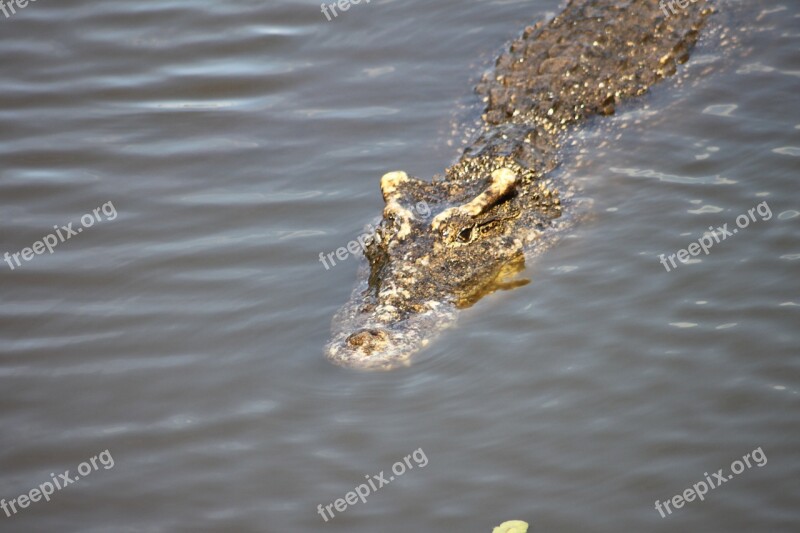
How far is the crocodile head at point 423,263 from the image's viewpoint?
548 centimetres

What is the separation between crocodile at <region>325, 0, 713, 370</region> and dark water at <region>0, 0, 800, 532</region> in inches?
7.1

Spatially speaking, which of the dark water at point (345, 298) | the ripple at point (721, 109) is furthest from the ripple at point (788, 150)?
the ripple at point (721, 109)

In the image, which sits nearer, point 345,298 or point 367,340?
point 367,340

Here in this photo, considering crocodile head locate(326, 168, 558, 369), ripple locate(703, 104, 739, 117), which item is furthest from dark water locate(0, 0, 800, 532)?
crocodile head locate(326, 168, 558, 369)

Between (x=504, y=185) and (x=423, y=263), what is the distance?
930mm

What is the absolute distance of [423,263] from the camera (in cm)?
613

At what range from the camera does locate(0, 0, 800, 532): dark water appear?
467cm

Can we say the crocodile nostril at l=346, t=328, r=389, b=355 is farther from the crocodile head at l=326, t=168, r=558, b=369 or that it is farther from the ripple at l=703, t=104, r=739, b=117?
the ripple at l=703, t=104, r=739, b=117

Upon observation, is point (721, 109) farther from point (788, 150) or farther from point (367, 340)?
point (367, 340)

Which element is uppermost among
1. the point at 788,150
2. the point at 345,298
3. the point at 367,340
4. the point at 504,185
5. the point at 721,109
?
the point at 721,109

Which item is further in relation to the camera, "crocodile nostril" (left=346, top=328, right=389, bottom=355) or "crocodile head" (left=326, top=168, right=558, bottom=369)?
"crocodile head" (left=326, top=168, right=558, bottom=369)

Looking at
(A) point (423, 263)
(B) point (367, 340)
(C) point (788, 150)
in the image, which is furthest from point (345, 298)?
(C) point (788, 150)

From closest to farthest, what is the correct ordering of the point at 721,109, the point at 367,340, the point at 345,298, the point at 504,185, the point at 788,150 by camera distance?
the point at 367,340, the point at 345,298, the point at 504,185, the point at 788,150, the point at 721,109

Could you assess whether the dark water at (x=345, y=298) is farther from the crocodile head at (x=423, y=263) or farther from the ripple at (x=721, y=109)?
the crocodile head at (x=423, y=263)
